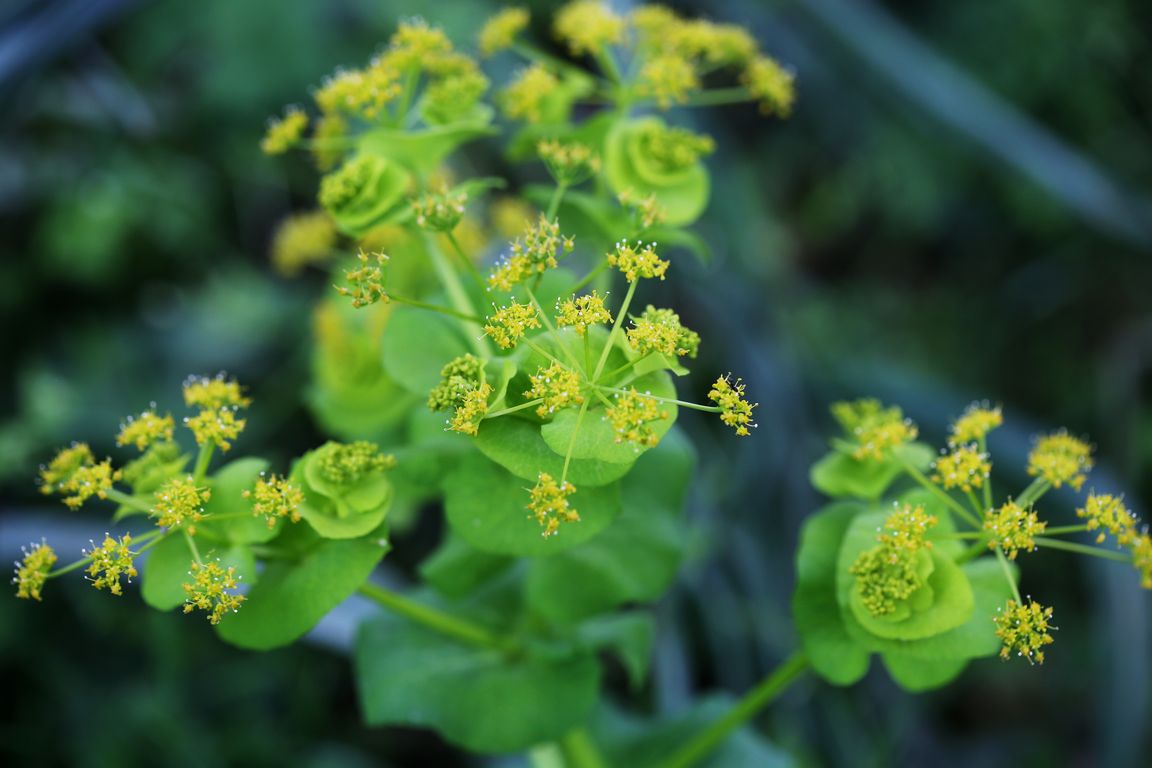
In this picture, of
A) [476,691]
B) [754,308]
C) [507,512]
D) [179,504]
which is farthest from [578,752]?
[754,308]

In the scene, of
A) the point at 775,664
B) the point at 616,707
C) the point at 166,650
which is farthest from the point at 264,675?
the point at 775,664

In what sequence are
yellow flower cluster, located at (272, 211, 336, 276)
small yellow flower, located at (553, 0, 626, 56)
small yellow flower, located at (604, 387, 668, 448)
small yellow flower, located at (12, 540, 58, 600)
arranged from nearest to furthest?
small yellow flower, located at (604, 387, 668, 448), small yellow flower, located at (12, 540, 58, 600), small yellow flower, located at (553, 0, 626, 56), yellow flower cluster, located at (272, 211, 336, 276)

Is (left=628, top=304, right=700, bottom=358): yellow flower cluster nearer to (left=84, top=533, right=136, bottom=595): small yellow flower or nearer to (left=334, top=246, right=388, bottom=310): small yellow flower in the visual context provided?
(left=334, top=246, right=388, bottom=310): small yellow flower

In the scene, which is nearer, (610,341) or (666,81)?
(610,341)

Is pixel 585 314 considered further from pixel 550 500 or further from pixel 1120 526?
pixel 1120 526

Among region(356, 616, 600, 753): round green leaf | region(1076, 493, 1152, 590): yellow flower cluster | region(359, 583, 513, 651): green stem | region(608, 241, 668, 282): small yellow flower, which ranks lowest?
region(356, 616, 600, 753): round green leaf

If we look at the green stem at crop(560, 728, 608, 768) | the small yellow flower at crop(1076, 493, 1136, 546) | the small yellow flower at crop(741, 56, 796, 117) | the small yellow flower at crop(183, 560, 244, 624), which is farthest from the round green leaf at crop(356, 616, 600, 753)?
the small yellow flower at crop(741, 56, 796, 117)
